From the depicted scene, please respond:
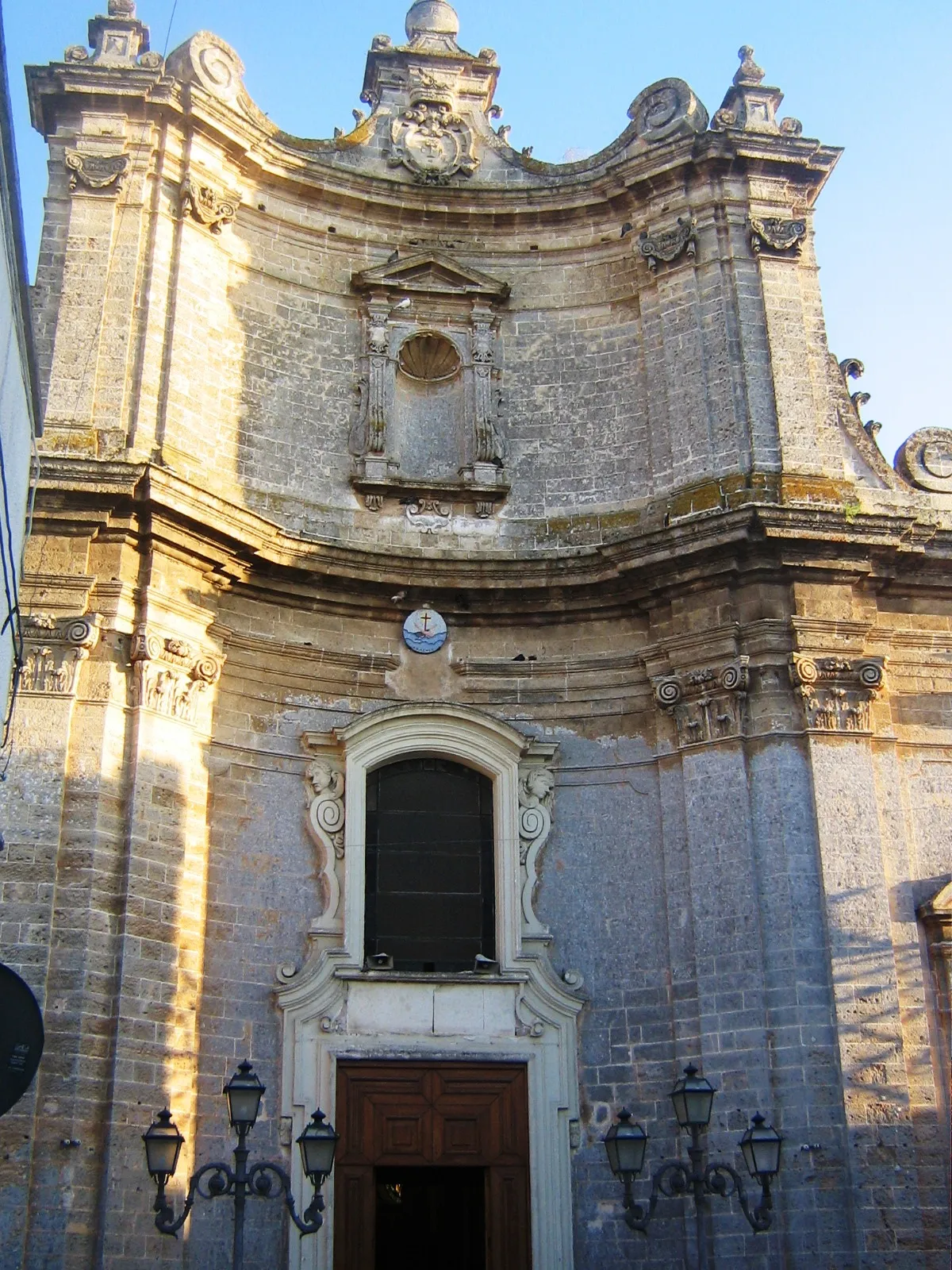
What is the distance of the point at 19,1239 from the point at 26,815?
132 inches

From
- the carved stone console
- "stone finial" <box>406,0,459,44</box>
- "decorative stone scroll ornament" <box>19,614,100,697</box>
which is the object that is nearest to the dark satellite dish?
"decorative stone scroll ornament" <box>19,614,100,697</box>

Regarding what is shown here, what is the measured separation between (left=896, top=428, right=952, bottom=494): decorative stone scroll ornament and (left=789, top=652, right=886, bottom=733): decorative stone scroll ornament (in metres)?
2.76

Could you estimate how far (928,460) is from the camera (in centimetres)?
1736

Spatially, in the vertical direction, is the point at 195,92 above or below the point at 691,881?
above

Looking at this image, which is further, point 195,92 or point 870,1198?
point 195,92

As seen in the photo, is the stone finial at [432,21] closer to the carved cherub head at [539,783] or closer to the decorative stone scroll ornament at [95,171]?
the decorative stone scroll ornament at [95,171]

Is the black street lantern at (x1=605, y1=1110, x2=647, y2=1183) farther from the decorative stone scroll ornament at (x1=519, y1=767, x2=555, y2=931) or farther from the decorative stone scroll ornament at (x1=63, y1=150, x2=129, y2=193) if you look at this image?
the decorative stone scroll ornament at (x1=63, y1=150, x2=129, y2=193)

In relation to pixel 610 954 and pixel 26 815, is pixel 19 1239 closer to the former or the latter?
pixel 26 815

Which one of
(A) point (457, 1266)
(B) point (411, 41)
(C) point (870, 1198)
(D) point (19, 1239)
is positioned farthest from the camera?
(B) point (411, 41)

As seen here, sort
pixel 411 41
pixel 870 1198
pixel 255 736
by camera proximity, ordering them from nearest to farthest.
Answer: pixel 870 1198, pixel 255 736, pixel 411 41

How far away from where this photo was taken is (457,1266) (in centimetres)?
1460

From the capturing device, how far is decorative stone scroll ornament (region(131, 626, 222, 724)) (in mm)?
14609

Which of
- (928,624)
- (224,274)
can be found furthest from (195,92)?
(928,624)

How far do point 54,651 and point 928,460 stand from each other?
9289 millimetres
